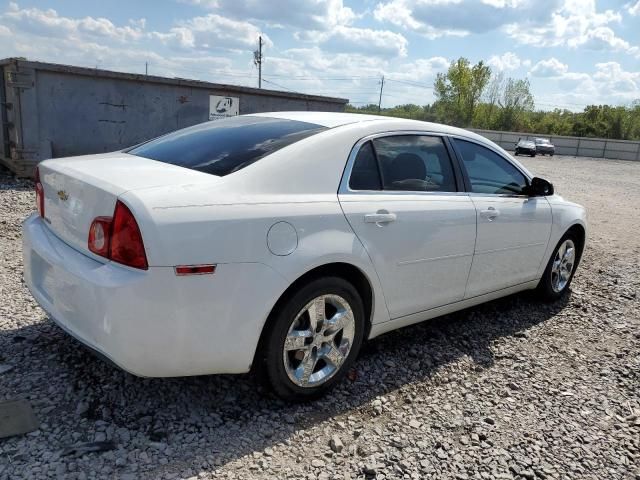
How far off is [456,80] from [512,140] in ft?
72.9

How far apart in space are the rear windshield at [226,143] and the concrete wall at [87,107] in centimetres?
652

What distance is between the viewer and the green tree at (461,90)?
66.2 metres

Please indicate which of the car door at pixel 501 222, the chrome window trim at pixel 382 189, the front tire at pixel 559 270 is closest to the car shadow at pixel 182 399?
the car door at pixel 501 222

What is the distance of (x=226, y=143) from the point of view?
321 cm

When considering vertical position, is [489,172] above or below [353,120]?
below

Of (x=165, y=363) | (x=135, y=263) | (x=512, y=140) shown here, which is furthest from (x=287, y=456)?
(x=512, y=140)

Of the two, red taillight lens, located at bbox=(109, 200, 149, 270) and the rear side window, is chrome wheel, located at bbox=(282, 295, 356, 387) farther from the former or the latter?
red taillight lens, located at bbox=(109, 200, 149, 270)

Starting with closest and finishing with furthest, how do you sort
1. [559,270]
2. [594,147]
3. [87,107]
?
[559,270]
[87,107]
[594,147]

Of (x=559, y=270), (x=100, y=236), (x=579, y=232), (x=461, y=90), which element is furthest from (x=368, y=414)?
(x=461, y=90)

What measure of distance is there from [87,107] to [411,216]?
26.6 ft

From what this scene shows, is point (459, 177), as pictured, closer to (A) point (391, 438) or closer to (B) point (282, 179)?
(B) point (282, 179)

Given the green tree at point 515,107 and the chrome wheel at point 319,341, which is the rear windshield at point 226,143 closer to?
the chrome wheel at point 319,341

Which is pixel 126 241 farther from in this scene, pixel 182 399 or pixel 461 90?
pixel 461 90

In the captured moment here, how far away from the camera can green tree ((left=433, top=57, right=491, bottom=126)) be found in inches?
2608
